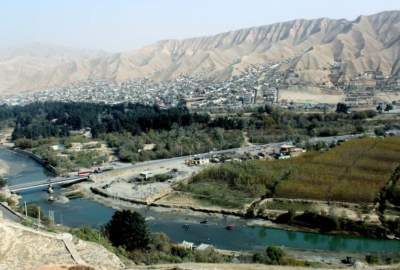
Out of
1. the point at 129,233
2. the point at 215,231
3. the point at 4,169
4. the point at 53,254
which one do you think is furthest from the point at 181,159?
the point at 53,254

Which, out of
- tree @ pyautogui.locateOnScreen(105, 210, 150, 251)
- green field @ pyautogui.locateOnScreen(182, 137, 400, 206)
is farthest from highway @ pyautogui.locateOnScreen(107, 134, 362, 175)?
tree @ pyautogui.locateOnScreen(105, 210, 150, 251)

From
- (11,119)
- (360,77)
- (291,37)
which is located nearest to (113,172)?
(11,119)

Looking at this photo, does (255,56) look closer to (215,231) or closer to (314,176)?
(314,176)

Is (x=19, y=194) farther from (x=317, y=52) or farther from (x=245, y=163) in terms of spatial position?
(x=317, y=52)

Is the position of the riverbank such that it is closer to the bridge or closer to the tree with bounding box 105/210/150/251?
the bridge

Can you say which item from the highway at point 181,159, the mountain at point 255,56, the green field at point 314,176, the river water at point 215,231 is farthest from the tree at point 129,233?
the mountain at point 255,56
